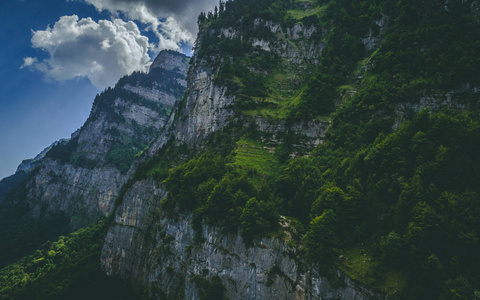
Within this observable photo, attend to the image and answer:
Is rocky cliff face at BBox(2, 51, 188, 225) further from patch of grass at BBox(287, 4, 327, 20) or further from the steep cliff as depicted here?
Answer: patch of grass at BBox(287, 4, 327, 20)

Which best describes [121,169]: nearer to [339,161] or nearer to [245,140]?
[245,140]

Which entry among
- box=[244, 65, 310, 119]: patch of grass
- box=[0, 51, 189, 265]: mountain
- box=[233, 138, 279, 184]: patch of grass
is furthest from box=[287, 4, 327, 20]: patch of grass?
box=[0, 51, 189, 265]: mountain

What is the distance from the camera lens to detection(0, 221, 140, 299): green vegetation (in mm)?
69938

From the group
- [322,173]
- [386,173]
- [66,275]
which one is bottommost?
[66,275]

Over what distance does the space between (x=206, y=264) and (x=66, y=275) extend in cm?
6023

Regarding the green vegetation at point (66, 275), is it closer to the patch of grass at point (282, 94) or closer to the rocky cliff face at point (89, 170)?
the rocky cliff face at point (89, 170)

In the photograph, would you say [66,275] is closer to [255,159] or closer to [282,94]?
[255,159]

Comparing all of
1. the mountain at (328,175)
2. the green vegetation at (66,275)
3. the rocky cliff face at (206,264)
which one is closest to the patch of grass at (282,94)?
the mountain at (328,175)

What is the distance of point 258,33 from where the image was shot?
4075 inches

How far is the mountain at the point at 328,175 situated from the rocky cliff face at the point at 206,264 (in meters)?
0.23

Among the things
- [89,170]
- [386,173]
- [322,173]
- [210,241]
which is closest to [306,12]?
[322,173]

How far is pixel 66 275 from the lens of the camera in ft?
258

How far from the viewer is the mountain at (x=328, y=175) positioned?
27312mm

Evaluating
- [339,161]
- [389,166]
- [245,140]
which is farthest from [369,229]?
[245,140]
